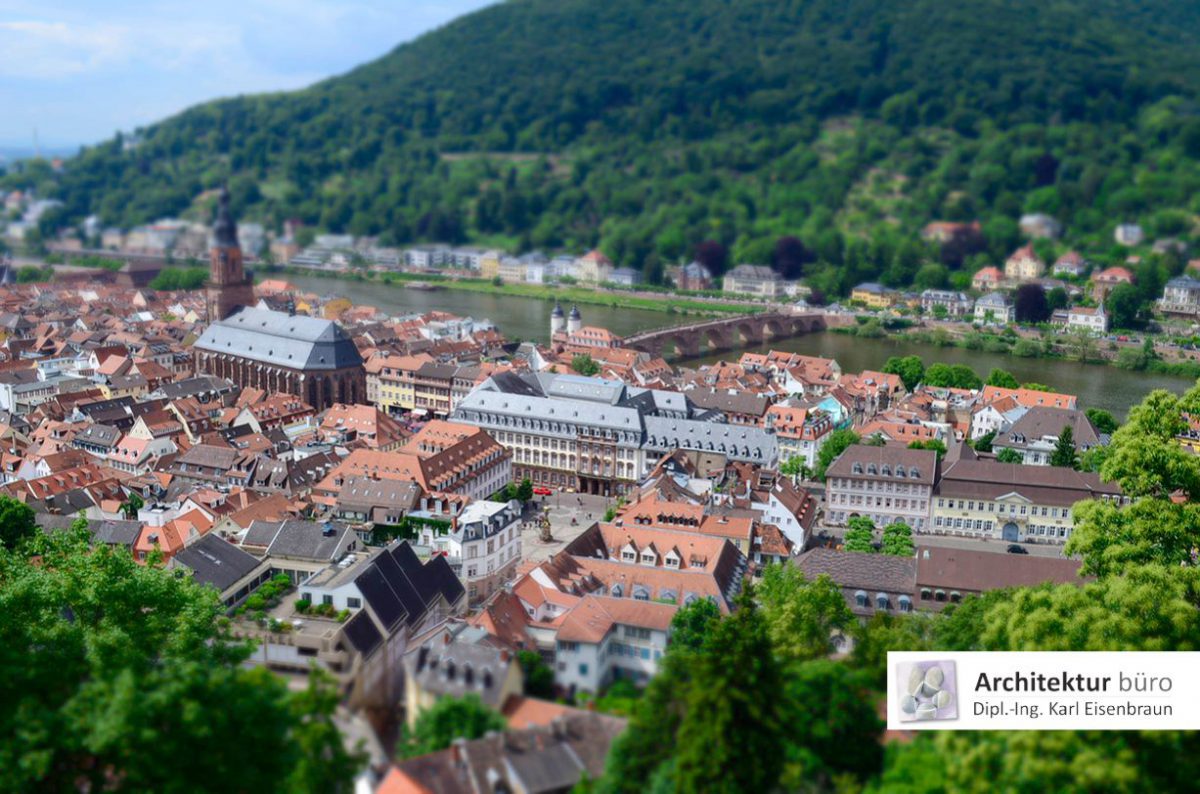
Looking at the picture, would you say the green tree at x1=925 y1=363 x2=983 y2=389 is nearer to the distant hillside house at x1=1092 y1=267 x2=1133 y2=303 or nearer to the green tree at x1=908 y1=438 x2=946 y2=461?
the green tree at x1=908 y1=438 x2=946 y2=461

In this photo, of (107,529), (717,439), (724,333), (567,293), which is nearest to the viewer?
(107,529)

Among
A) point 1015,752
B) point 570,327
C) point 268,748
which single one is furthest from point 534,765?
point 570,327

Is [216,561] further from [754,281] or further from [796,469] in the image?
[754,281]

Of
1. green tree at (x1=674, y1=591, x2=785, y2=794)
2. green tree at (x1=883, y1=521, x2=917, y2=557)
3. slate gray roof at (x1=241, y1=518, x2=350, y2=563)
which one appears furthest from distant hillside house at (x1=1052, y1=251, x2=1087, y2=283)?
green tree at (x1=674, y1=591, x2=785, y2=794)

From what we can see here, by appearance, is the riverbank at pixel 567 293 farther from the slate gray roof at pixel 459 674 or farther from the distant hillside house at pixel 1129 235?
the slate gray roof at pixel 459 674

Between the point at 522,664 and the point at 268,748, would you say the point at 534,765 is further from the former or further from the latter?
the point at 268,748

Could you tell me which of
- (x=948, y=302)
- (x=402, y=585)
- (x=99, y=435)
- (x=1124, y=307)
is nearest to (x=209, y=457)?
(x=99, y=435)

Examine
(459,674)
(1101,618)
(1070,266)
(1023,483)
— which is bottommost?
(1023,483)
